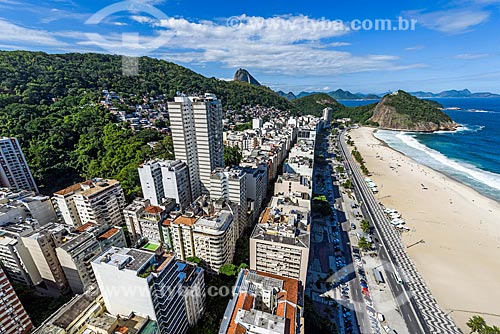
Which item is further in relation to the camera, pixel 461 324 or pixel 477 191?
pixel 477 191

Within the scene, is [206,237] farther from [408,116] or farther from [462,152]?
[408,116]

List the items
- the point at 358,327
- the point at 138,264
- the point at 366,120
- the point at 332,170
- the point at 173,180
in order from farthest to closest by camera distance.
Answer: the point at 366,120 < the point at 332,170 < the point at 173,180 < the point at 358,327 < the point at 138,264

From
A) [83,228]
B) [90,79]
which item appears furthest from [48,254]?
[90,79]

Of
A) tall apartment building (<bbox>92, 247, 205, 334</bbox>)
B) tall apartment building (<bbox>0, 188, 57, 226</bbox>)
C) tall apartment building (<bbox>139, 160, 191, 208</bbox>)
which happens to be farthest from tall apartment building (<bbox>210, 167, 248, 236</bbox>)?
tall apartment building (<bbox>0, 188, 57, 226</bbox>)

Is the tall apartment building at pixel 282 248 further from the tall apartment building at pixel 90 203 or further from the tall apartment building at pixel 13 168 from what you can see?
the tall apartment building at pixel 13 168

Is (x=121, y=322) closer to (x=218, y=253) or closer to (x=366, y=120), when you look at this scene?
(x=218, y=253)

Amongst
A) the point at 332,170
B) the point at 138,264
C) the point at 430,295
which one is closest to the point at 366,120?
the point at 332,170
